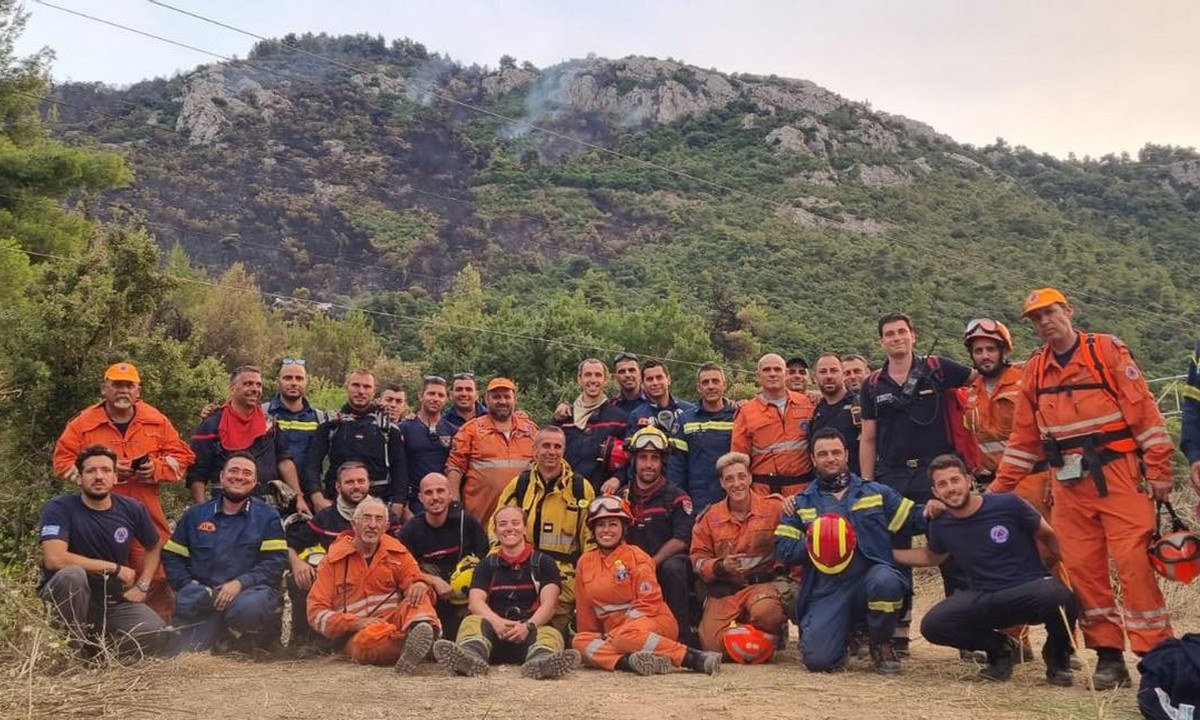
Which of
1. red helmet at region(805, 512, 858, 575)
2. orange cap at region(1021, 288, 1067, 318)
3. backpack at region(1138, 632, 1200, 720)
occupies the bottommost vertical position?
backpack at region(1138, 632, 1200, 720)

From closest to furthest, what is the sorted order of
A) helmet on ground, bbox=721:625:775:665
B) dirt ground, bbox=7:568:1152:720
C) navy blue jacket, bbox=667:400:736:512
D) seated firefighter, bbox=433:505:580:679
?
dirt ground, bbox=7:568:1152:720 → seated firefighter, bbox=433:505:580:679 → helmet on ground, bbox=721:625:775:665 → navy blue jacket, bbox=667:400:736:512

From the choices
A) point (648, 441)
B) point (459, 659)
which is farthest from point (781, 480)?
point (459, 659)

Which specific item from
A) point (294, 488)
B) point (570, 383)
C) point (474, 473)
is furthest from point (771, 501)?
point (570, 383)

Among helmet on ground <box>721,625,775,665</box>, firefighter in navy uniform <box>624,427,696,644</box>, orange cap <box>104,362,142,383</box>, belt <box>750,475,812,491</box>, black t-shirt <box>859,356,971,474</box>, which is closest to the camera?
helmet on ground <box>721,625,775,665</box>

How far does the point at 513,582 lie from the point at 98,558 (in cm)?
271

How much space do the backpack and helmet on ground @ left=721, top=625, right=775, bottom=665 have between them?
2.55 m

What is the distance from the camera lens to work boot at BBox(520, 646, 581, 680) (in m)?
5.55

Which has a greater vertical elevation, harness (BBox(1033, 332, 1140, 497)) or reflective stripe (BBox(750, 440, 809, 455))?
harness (BBox(1033, 332, 1140, 497))

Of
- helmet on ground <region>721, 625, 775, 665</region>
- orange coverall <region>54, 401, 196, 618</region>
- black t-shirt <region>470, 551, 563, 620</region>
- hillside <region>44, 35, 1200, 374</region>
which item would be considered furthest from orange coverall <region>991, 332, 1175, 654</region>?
hillside <region>44, 35, 1200, 374</region>

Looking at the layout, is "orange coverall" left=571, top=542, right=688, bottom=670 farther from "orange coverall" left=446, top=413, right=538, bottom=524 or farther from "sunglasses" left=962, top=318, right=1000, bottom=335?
"sunglasses" left=962, top=318, right=1000, bottom=335

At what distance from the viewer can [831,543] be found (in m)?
5.98

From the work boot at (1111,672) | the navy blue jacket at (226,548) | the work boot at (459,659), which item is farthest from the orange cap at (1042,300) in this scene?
the navy blue jacket at (226,548)

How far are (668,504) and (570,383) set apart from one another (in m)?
19.3

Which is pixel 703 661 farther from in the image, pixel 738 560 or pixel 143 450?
pixel 143 450
